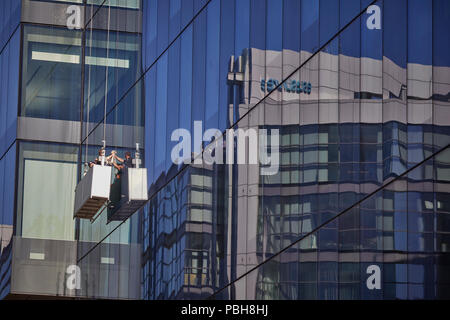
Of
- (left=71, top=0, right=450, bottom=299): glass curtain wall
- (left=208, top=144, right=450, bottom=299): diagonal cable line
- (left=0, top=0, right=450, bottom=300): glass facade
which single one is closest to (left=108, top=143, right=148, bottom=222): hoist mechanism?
(left=0, top=0, right=450, bottom=300): glass facade

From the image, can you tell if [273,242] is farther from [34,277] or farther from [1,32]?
[1,32]

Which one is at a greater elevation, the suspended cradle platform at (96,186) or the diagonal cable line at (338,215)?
the suspended cradle platform at (96,186)

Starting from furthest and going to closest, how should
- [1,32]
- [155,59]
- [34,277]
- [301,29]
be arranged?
[1,32], [34,277], [155,59], [301,29]

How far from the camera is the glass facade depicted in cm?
1639

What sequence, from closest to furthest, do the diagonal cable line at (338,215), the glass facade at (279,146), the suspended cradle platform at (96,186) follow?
the diagonal cable line at (338,215), the glass facade at (279,146), the suspended cradle platform at (96,186)

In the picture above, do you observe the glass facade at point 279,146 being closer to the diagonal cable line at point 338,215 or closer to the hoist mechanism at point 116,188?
the diagonal cable line at point 338,215

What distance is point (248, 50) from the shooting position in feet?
74.1

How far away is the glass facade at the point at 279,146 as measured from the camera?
16.4 meters

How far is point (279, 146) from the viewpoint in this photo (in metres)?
20.5

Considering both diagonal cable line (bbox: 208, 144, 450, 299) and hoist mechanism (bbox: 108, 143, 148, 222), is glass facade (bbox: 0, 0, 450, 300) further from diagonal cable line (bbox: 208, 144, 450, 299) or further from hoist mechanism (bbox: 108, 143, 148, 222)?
hoist mechanism (bbox: 108, 143, 148, 222)

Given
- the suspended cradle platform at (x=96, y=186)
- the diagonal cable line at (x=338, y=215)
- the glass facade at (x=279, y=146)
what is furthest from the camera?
the suspended cradle platform at (x=96, y=186)

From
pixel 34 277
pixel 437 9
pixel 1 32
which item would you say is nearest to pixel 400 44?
pixel 437 9

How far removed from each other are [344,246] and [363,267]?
0.64 m

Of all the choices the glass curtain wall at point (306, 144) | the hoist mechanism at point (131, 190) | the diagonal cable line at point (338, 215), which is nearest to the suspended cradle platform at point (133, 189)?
the hoist mechanism at point (131, 190)
